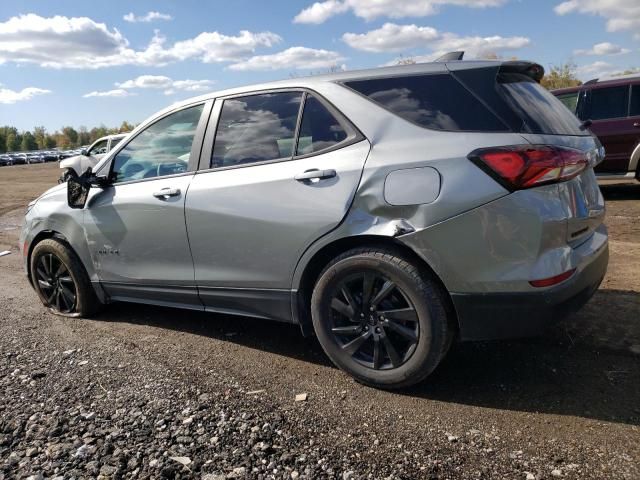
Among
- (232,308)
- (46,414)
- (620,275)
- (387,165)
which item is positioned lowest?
(620,275)

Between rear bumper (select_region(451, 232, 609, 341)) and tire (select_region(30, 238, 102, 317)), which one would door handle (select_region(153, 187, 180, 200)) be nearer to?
tire (select_region(30, 238, 102, 317))

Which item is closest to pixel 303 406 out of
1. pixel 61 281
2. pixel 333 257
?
pixel 333 257

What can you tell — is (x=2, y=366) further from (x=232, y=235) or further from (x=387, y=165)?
(x=387, y=165)

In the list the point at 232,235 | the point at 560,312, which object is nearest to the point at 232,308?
the point at 232,235

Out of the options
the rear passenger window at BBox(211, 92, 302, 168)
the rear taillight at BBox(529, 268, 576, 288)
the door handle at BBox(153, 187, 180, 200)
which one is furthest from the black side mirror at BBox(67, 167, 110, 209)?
the rear taillight at BBox(529, 268, 576, 288)

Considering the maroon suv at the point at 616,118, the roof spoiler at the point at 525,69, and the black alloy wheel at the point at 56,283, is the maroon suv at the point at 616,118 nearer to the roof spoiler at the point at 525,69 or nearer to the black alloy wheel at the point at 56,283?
the roof spoiler at the point at 525,69

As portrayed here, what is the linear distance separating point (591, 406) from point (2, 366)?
3791mm

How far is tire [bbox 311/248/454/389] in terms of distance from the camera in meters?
2.85

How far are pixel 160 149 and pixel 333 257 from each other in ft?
5.71

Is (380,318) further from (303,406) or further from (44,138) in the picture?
(44,138)

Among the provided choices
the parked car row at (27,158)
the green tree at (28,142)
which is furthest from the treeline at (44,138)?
the parked car row at (27,158)

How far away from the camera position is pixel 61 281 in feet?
15.1

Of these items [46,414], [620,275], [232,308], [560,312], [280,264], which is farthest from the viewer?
[620,275]

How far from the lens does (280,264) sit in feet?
10.8
